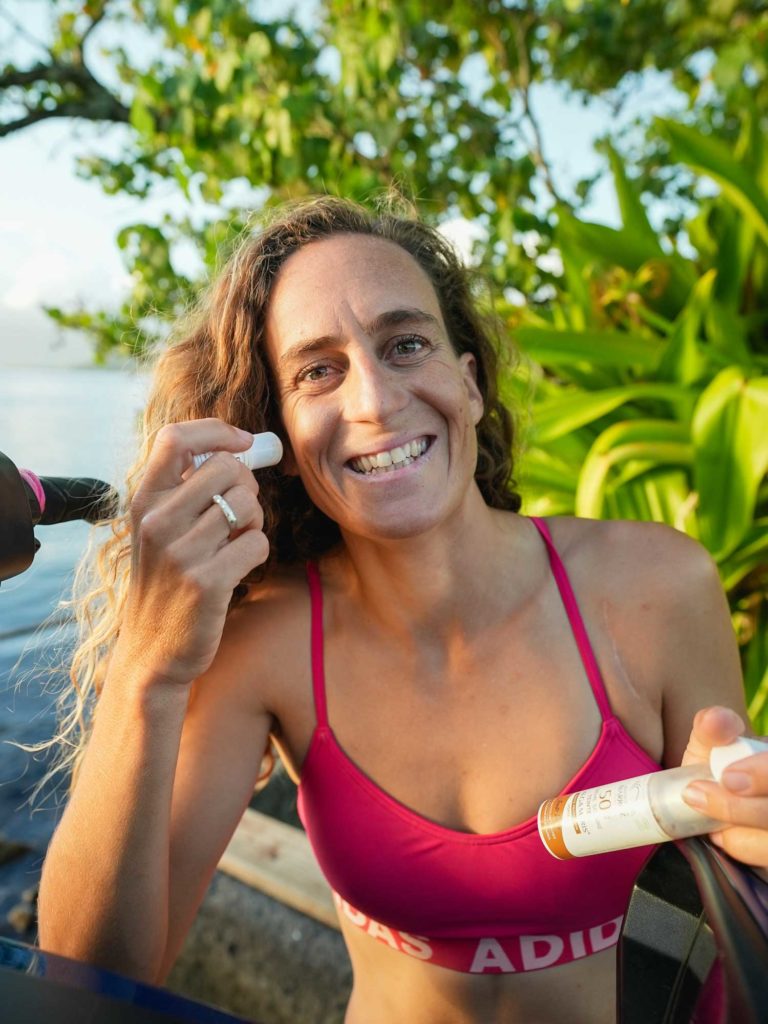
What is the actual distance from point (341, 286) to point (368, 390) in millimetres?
200

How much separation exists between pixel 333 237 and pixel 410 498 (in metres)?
0.50

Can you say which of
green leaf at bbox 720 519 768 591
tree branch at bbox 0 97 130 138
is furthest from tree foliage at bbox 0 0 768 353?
green leaf at bbox 720 519 768 591

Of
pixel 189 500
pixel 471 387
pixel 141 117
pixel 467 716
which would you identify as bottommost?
pixel 467 716

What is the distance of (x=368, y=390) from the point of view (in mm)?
1301

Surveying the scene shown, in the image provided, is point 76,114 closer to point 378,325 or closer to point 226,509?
point 378,325

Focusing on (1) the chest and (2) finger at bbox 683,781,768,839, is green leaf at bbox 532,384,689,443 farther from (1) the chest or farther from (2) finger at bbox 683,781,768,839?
(2) finger at bbox 683,781,768,839

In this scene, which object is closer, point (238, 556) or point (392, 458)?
point (238, 556)

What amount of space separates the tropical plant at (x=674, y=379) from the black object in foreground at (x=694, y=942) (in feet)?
4.58

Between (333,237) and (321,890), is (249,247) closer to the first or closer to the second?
(333,237)

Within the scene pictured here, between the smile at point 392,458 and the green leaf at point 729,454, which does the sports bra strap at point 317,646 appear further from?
the green leaf at point 729,454

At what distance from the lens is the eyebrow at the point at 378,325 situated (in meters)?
1.35

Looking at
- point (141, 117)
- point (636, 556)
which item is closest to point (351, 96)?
point (141, 117)

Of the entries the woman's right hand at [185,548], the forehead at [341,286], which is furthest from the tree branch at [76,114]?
the woman's right hand at [185,548]

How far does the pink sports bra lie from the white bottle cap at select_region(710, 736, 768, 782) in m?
0.54
